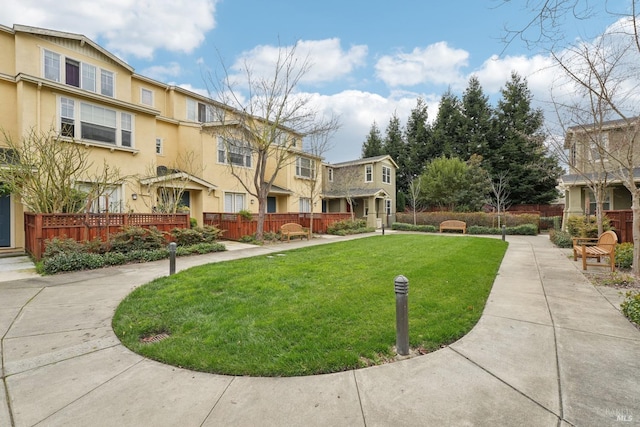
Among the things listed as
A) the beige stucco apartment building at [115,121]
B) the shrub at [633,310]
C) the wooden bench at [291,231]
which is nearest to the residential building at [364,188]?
the beige stucco apartment building at [115,121]

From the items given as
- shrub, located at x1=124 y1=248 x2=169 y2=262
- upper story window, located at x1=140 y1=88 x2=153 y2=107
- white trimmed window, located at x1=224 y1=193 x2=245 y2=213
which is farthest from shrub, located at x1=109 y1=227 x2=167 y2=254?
upper story window, located at x1=140 y1=88 x2=153 y2=107

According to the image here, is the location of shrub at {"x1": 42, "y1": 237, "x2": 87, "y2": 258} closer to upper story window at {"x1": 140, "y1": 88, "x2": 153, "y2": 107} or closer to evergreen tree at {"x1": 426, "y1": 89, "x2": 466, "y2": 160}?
upper story window at {"x1": 140, "y1": 88, "x2": 153, "y2": 107}

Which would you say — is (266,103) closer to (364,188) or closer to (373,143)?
(364,188)

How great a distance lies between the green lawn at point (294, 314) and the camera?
11.2ft

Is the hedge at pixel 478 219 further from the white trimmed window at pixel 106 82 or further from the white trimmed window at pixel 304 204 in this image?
the white trimmed window at pixel 106 82

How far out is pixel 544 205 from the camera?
103 ft

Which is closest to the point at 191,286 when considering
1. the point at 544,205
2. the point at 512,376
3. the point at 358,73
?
the point at 512,376

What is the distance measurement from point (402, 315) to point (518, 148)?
120ft

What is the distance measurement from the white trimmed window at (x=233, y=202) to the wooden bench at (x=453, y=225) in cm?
1511

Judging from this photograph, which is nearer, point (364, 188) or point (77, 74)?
point (77, 74)

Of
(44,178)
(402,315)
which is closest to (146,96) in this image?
(44,178)

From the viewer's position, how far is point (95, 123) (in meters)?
13.7

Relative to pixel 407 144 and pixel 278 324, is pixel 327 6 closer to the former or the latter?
pixel 278 324

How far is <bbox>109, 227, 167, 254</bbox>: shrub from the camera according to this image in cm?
998
